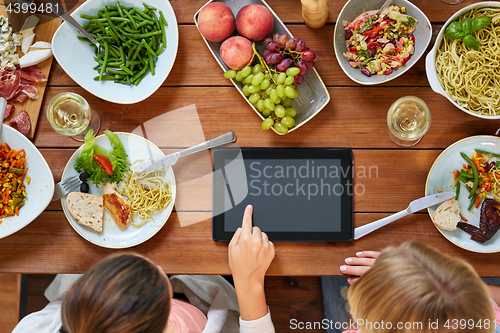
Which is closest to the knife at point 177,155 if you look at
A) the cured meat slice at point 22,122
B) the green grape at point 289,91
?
the green grape at point 289,91

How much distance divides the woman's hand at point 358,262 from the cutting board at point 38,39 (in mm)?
1144

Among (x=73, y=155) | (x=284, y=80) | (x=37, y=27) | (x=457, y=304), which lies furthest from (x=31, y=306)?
(x=457, y=304)

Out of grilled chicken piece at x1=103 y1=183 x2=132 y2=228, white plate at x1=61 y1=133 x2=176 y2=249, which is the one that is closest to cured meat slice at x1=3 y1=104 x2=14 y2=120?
white plate at x1=61 y1=133 x2=176 y2=249

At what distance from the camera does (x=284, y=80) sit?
1.00 m

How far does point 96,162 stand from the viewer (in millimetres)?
1082

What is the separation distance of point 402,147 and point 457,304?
0.52m

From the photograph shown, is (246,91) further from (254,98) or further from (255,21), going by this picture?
(255,21)

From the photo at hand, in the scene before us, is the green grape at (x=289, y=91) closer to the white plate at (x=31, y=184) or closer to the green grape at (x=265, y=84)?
the green grape at (x=265, y=84)

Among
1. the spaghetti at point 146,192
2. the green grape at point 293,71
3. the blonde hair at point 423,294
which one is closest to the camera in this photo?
the blonde hair at point 423,294

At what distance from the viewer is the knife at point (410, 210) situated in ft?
3.45

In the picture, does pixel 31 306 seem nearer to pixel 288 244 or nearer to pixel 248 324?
pixel 248 324

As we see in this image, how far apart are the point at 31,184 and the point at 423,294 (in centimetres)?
119

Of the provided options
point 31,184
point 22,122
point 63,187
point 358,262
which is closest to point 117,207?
point 63,187

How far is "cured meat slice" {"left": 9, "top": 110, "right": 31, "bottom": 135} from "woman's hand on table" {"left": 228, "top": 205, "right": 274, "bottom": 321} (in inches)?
31.0
